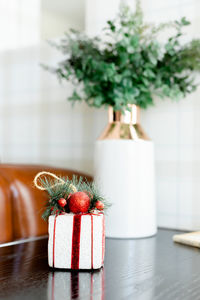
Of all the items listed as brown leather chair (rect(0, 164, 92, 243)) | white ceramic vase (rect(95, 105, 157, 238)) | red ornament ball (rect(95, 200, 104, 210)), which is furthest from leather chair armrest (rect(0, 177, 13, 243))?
red ornament ball (rect(95, 200, 104, 210))

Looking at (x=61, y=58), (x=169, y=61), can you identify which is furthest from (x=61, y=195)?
(x=61, y=58)

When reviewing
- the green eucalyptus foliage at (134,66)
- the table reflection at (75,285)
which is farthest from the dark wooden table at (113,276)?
the green eucalyptus foliage at (134,66)

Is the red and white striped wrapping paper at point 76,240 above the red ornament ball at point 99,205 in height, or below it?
below

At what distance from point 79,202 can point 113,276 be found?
0.14 metres

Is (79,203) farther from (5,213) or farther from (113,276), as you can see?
(5,213)

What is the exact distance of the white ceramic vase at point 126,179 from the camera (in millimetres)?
1079

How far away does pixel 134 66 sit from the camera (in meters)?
1.10

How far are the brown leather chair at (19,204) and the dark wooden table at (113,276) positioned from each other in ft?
→ 0.35

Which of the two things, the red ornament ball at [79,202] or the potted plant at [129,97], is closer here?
the red ornament ball at [79,202]

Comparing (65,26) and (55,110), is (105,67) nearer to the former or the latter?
(55,110)

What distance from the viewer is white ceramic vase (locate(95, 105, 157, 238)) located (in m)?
1.08

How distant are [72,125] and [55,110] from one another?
10 cm

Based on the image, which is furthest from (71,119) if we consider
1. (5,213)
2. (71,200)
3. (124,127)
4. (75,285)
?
(75,285)

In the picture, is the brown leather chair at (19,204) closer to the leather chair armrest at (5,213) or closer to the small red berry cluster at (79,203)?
the leather chair armrest at (5,213)
